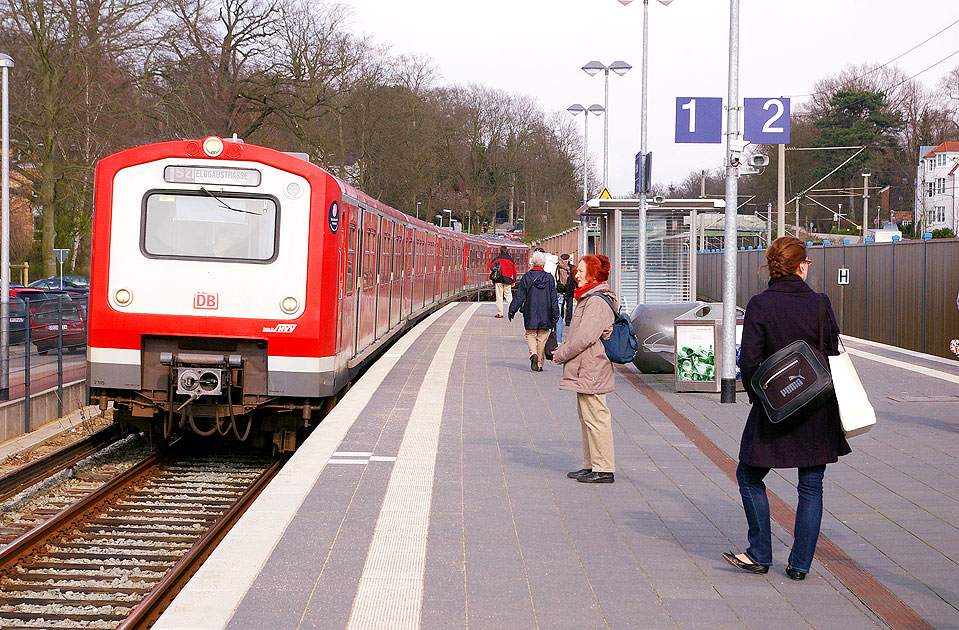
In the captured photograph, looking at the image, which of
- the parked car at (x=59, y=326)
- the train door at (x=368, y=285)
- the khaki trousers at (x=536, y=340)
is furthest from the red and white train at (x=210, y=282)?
the parked car at (x=59, y=326)

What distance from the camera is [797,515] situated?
528 cm

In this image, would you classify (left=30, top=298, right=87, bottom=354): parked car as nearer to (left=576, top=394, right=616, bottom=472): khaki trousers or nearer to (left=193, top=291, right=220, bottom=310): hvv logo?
(left=193, top=291, right=220, bottom=310): hvv logo

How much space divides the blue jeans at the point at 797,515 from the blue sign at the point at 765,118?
7416 mm

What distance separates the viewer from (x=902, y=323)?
22.2 meters

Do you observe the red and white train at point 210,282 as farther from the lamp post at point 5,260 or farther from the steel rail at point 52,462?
the lamp post at point 5,260

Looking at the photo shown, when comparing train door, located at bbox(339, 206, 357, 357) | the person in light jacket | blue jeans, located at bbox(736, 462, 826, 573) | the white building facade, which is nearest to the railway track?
train door, located at bbox(339, 206, 357, 357)

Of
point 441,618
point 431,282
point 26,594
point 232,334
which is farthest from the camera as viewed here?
point 431,282

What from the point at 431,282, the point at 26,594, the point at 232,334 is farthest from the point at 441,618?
the point at 431,282

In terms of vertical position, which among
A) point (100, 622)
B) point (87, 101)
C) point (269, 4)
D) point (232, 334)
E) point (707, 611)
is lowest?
point (100, 622)

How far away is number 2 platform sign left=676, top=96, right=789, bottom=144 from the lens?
12148 mm

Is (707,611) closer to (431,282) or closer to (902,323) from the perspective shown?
(902,323)

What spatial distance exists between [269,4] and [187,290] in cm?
2916

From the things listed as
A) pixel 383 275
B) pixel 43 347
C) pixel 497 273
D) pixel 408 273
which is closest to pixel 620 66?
pixel 497 273

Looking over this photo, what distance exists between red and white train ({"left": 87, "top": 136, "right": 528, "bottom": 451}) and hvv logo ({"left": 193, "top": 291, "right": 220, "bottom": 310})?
1 cm
